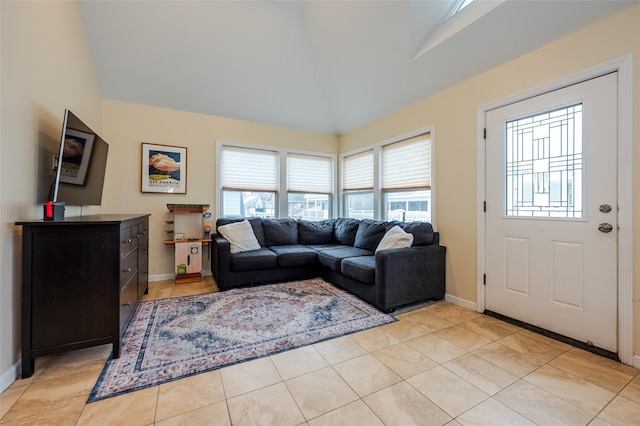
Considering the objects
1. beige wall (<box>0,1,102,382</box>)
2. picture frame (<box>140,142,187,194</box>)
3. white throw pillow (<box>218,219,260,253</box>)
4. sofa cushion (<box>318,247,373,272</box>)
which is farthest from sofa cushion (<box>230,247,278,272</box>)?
beige wall (<box>0,1,102,382</box>)

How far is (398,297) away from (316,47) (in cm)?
333

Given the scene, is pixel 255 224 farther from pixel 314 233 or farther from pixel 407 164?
pixel 407 164

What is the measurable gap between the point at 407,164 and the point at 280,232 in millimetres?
2117

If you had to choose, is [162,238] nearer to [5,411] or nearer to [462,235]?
[5,411]

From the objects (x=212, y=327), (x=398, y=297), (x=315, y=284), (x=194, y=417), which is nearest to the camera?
(x=194, y=417)

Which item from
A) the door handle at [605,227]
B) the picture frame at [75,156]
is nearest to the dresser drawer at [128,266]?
the picture frame at [75,156]

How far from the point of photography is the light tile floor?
133 centimetres

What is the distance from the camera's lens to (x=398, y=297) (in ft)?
8.82

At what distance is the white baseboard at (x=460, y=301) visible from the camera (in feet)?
9.11

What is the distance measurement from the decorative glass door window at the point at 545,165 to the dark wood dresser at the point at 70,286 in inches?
131

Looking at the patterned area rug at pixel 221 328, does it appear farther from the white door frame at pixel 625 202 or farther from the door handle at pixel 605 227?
the door handle at pixel 605 227

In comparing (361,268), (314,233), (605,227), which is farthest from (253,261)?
(605,227)

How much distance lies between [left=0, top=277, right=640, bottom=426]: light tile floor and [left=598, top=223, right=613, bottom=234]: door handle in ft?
3.00

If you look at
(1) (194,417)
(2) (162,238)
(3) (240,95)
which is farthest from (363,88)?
(1) (194,417)
